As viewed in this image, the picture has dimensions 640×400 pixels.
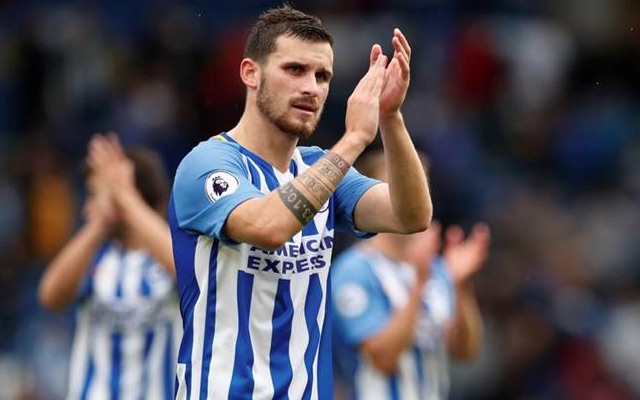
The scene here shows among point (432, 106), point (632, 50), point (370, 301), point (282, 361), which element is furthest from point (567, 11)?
point (282, 361)

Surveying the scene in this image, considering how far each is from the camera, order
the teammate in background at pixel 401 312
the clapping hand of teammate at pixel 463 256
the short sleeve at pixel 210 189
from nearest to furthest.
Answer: the short sleeve at pixel 210 189, the teammate in background at pixel 401 312, the clapping hand of teammate at pixel 463 256

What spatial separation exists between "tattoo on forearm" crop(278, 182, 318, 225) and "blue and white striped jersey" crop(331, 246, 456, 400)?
2.74 m

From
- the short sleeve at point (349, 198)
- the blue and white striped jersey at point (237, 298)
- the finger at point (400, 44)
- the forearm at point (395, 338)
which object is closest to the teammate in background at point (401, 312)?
the forearm at point (395, 338)

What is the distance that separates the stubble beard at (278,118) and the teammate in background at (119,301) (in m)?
2.86

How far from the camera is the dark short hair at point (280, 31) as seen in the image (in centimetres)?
582

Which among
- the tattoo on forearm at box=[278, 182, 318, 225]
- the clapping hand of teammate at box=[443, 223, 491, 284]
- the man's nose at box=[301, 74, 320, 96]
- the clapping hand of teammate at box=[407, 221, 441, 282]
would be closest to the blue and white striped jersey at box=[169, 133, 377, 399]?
the tattoo on forearm at box=[278, 182, 318, 225]

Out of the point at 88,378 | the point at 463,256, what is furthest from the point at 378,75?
the point at 88,378

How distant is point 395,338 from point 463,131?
6807mm

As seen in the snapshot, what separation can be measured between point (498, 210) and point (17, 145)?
5.03 metres

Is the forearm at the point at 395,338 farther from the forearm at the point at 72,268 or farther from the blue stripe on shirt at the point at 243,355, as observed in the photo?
the blue stripe on shirt at the point at 243,355

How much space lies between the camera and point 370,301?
26.8ft

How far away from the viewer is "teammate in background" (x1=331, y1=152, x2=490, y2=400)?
7965 millimetres

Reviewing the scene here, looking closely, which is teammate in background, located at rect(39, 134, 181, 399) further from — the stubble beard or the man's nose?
the man's nose

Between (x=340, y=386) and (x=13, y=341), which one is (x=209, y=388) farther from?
(x=13, y=341)
